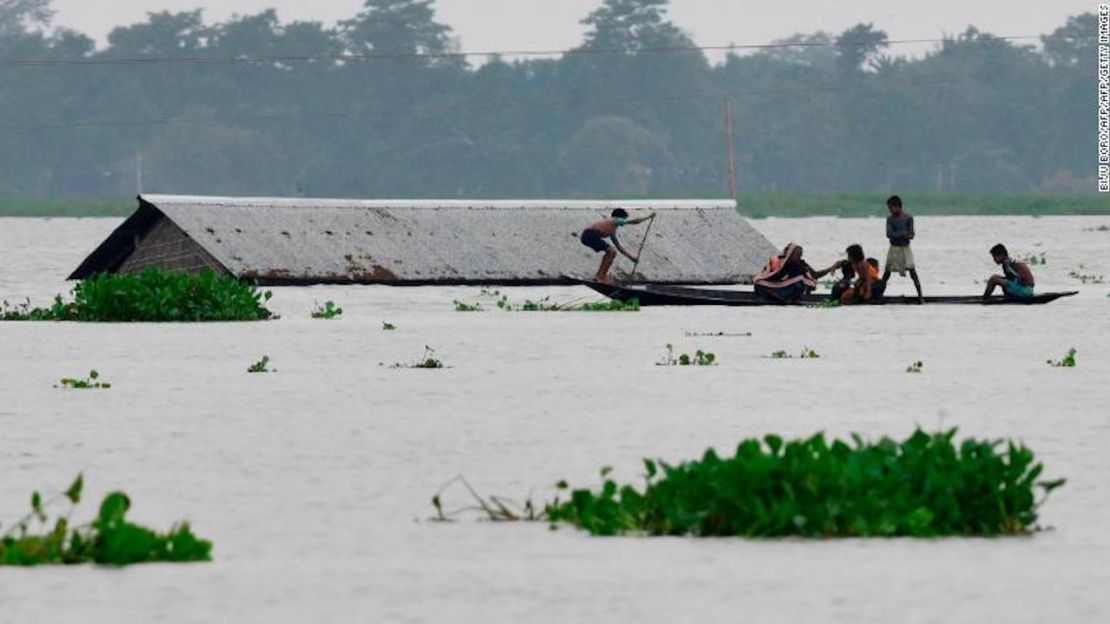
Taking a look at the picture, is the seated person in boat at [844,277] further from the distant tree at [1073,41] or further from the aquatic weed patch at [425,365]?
the distant tree at [1073,41]

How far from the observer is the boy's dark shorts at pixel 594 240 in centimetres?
3122

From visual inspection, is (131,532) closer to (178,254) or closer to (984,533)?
(984,533)

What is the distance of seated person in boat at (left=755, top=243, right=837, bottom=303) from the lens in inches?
1068

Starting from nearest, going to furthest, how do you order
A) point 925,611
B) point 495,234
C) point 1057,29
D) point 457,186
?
point 925,611, point 495,234, point 457,186, point 1057,29

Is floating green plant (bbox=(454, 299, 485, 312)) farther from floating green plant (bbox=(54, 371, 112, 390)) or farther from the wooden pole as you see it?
floating green plant (bbox=(54, 371, 112, 390))

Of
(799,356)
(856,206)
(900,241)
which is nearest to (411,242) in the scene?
(900,241)

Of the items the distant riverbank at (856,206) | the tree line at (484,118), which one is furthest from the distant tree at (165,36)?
the distant riverbank at (856,206)

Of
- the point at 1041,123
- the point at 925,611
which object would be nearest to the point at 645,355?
the point at 925,611

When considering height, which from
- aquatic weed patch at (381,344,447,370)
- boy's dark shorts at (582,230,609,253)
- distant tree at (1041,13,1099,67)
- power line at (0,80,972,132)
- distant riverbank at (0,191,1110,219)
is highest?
distant tree at (1041,13,1099,67)

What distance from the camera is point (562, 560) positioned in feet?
25.9

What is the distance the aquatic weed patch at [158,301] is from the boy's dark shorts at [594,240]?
758cm

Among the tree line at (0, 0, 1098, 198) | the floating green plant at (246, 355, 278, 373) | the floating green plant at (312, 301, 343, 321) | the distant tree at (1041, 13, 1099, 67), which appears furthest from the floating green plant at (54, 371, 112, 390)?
the distant tree at (1041, 13, 1099, 67)

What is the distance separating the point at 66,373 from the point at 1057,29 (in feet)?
413

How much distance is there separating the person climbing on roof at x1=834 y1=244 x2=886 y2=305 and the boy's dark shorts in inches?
194
